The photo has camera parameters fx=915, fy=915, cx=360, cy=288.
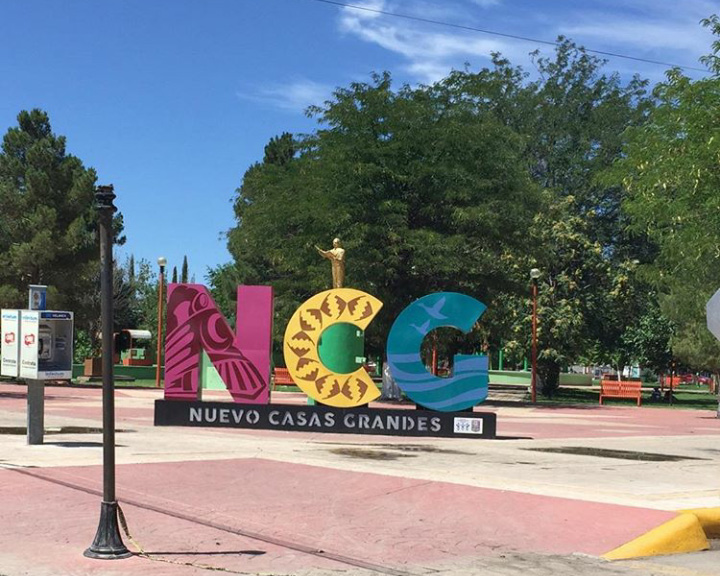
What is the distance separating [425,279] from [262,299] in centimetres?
1507

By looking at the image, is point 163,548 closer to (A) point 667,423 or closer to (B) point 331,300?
(B) point 331,300

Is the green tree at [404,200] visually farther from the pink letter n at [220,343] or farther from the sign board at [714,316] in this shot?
the sign board at [714,316]

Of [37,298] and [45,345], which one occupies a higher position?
[37,298]

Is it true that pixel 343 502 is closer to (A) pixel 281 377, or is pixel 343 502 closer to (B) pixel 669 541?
(B) pixel 669 541

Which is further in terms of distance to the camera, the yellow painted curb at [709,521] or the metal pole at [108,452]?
the yellow painted curb at [709,521]

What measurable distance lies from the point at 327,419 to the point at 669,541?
1126 cm

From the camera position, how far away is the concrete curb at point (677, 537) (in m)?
8.62

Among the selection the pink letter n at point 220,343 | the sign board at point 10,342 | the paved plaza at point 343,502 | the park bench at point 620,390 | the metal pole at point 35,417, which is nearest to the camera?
the paved plaza at point 343,502

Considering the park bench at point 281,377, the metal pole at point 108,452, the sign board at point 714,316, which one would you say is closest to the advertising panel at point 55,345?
the metal pole at point 108,452

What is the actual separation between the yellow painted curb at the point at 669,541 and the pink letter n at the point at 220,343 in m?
11.4

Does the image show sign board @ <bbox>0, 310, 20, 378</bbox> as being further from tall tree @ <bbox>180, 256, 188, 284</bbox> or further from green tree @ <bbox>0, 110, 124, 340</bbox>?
tall tree @ <bbox>180, 256, 188, 284</bbox>

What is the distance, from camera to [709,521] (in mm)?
9914

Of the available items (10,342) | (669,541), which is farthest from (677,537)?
(10,342)

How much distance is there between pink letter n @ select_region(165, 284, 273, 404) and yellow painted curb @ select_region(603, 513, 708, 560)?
1143 centimetres
